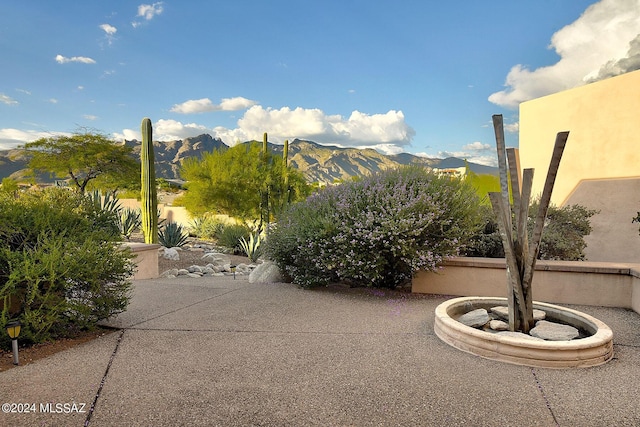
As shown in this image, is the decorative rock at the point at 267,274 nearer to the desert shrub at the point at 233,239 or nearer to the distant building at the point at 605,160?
the desert shrub at the point at 233,239

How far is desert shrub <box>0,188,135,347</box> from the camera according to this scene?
3945 mm

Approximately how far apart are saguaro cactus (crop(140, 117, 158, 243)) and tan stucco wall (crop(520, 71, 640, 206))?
12185mm

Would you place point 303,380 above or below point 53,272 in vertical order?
below

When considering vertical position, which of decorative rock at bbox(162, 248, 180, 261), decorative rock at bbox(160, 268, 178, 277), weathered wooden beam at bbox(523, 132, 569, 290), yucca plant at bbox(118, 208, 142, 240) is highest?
weathered wooden beam at bbox(523, 132, 569, 290)

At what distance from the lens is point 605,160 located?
12727mm

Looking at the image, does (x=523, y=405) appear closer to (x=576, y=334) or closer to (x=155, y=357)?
(x=576, y=334)

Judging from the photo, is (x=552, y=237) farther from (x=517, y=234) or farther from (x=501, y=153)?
(x=501, y=153)

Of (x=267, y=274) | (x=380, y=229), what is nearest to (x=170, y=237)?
(x=267, y=274)

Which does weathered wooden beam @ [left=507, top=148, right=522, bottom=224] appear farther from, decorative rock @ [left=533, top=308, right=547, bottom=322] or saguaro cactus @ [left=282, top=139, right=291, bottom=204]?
saguaro cactus @ [left=282, top=139, right=291, bottom=204]

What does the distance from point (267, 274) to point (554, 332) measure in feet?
14.9

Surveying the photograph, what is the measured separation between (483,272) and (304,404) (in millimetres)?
4156

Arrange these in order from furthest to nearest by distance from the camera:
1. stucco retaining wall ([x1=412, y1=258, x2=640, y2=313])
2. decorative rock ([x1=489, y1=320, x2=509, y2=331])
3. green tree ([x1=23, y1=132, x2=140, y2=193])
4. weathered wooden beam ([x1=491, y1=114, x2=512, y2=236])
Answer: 1. green tree ([x1=23, y1=132, x2=140, y2=193])
2. stucco retaining wall ([x1=412, y1=258, x2=640, y2=313])
3. decorative rock ([x1=489, y1=320, x2=509, y2=331])
4. weathered wooden beam ([x1=491, y1=114, x2=512, y2=236])

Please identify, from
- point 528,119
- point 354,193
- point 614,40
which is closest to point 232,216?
point 528,119

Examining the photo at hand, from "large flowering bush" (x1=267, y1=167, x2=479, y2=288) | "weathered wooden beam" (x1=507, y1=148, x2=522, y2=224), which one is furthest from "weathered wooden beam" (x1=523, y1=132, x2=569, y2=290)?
"large flowering bush" (x1=267, y1=167, x2=479, y2=288)
